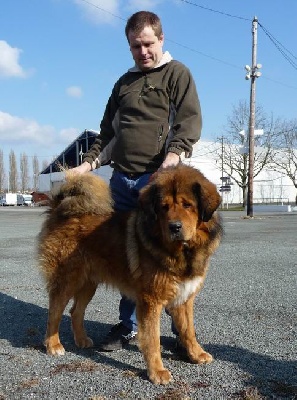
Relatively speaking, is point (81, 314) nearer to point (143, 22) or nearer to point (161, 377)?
point (161, 377)

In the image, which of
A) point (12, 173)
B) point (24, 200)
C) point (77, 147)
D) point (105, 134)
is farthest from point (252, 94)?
point (12, 173)

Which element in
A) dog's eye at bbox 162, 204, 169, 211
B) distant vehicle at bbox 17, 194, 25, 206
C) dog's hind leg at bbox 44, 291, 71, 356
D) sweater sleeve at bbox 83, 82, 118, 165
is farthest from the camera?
distant vehicle at bbox 17, 194, 25, 206

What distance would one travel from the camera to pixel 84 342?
4.60 m

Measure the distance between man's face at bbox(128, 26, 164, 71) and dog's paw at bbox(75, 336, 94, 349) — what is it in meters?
2.81

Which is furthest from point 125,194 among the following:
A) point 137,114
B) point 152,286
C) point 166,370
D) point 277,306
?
point 277,306

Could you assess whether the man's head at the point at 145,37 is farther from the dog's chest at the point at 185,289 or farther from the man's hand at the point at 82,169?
the dog's chest at the point at 185,289

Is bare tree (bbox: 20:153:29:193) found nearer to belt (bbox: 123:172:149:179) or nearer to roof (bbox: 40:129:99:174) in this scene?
roof (bbox: 40:129:99:174)

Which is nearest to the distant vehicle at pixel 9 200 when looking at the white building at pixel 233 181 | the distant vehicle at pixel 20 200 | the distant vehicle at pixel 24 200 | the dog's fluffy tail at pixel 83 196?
the distant vehicle at pixel 20 200

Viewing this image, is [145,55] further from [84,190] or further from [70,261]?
[70,261]

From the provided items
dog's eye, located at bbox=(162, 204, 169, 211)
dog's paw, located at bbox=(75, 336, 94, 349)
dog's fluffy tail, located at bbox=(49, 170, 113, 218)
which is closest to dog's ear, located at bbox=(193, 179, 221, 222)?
dog's eye, located at bbox=(162, 204, 169, 211)

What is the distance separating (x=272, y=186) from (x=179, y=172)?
5441 cm

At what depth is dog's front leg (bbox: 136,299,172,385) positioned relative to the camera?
3.71 m

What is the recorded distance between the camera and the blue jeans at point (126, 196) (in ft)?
15.1

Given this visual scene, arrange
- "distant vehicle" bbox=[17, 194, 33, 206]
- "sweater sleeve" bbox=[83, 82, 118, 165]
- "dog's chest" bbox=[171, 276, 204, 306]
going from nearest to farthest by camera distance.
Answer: "dog's chest" bbox=[171, 276, 204, 306]
"sweater sleeve" bbox=[83, 82, 118, 165]
"distant vehicle" bbox=[17, 194, 33, 206]
